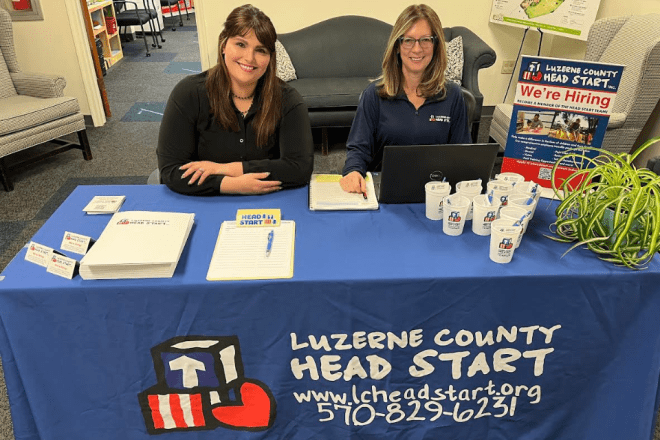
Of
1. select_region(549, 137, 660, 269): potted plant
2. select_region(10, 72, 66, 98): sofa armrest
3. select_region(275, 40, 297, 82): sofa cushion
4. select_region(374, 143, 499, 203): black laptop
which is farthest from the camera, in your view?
select_region(275, 40, 297, 82): sofa cushion

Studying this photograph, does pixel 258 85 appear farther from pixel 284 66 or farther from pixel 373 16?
pixel 373 16

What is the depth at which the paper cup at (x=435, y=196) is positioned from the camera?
1369 mm

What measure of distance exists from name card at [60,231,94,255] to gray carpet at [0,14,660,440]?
0.79 meters

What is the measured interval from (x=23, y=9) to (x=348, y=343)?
3.93 metres

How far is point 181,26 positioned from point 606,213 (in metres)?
8.50

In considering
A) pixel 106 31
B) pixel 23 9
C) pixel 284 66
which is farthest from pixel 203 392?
pixel 106 31

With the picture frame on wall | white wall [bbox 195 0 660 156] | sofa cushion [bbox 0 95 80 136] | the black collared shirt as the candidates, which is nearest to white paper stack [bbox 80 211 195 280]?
the black collared shirt

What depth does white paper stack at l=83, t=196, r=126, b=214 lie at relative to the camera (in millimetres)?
1450

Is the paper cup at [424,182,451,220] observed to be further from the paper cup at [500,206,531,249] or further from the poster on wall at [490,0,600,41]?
the poster on wall at [490,0,600,41]

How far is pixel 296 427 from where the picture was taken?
1396mm

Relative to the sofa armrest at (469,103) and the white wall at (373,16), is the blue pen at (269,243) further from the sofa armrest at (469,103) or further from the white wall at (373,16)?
the white wall at (373,16)

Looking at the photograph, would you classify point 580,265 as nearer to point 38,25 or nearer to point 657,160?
point 657,160

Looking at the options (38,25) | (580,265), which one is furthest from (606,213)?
(38,25)

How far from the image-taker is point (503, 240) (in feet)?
3.89
